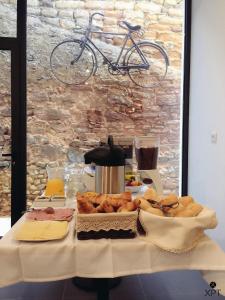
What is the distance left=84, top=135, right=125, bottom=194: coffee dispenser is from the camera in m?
1.90

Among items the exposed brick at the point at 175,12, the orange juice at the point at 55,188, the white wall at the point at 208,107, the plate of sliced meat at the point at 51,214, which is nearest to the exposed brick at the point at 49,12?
the exposed brick at the point at 175,12

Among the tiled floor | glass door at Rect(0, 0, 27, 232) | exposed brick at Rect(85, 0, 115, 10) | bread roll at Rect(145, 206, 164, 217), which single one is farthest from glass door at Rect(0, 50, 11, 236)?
bread roll at Rect(145, 206, 164, 217)

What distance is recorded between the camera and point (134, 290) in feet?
7.82

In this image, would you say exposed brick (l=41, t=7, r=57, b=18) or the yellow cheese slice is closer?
the yellow cheese slice

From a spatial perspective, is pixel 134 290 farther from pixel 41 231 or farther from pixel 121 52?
pixel 121 52

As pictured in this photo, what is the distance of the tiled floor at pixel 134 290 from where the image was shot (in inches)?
90.0

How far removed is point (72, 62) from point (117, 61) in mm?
482

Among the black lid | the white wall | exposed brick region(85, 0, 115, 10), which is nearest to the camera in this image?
the black lid

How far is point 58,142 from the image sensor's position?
11.3 ft

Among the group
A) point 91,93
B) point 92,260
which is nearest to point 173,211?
point 92,260

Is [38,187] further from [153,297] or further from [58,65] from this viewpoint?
[153,297]

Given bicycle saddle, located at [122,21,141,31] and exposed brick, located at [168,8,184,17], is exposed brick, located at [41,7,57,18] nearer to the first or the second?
bicycle saddle, located at [122,21,141,31]

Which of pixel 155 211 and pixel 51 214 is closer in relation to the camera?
pixel 155 211

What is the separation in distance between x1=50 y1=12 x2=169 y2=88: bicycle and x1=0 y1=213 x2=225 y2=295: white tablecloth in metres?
2.35
